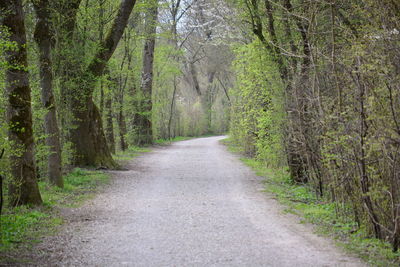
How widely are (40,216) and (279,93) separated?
729 cm

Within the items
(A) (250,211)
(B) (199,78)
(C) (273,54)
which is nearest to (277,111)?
(C) (273,54)

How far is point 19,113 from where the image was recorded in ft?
27.8

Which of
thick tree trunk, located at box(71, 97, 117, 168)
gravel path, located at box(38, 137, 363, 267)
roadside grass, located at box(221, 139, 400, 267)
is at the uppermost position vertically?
thick tree trunk, located at box(71, 97, 117, 168)

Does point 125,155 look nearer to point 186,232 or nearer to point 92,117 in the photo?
point 92,117

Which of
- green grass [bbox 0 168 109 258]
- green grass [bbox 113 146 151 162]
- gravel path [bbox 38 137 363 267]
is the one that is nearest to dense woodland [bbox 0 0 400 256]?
green grass [bbox 0 168 109 258]

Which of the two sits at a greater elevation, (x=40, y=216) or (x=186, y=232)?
(x=40, y=216)

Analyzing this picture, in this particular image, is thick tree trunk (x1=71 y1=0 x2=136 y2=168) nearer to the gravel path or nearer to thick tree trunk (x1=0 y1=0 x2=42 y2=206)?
the gravel path

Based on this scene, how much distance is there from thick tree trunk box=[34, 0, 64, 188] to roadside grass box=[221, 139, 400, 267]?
218 inches

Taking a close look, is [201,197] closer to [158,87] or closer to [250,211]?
[250,211]

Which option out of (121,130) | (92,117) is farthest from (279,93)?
(121,130)

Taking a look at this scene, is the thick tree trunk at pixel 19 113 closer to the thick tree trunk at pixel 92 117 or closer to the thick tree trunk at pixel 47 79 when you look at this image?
the thick tree trunk at pixel 47 79

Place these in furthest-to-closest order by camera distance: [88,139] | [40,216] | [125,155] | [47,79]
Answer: [125,155], [88,139], [47,79], [40,216]

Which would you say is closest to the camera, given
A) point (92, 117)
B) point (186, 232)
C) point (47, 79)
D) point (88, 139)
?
point (186, 232)

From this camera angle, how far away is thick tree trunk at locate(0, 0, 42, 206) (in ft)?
27.1
